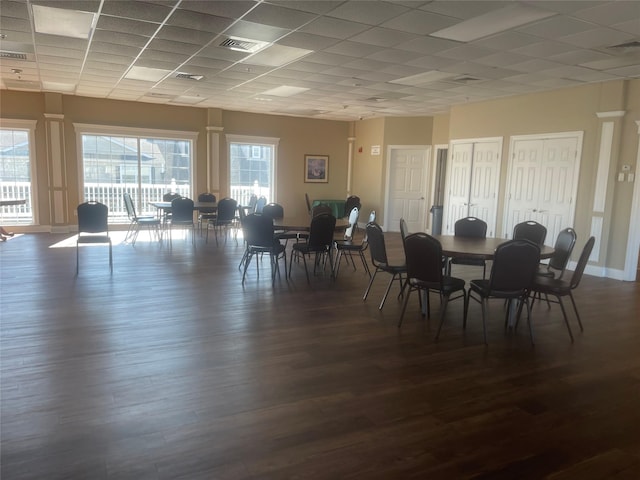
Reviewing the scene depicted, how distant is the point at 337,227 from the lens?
20.6 ft

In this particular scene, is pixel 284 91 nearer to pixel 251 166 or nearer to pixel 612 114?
pixel 251 166

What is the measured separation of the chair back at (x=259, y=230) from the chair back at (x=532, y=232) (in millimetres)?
3049

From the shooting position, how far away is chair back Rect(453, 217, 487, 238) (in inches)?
225

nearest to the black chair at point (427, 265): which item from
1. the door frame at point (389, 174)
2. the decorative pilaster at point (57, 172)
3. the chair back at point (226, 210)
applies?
the chair back at point (226, 210)

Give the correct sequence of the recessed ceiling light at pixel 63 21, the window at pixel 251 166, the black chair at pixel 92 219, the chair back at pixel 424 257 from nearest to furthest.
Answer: the chair back at pixel 424 257 → the recessed ceiling light at pixel 63 21 → the black chair at pixel 92 219 → the window at pixel 251 166

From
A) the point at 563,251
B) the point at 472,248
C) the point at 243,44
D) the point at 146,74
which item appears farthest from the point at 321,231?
the point at 146,74

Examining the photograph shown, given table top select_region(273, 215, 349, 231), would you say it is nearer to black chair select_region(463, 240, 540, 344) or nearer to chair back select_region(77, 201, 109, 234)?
chair back select_region(77, 201, 109, 234)

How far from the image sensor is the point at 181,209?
27.2 feet

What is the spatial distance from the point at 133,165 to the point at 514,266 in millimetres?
9345

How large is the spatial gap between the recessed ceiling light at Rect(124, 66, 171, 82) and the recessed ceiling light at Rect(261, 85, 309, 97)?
1986mm

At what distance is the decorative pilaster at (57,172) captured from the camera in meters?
9.73

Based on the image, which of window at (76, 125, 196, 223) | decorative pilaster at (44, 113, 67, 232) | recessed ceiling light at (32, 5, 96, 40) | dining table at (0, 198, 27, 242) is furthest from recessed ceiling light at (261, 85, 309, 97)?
dining table at (0, 198, 27, 242)

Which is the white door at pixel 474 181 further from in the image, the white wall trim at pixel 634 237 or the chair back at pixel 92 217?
the chair back at pixel 92 217

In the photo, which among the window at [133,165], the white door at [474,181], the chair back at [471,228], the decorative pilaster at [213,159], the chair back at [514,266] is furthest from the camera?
the decorative pilaster at [213,159]
